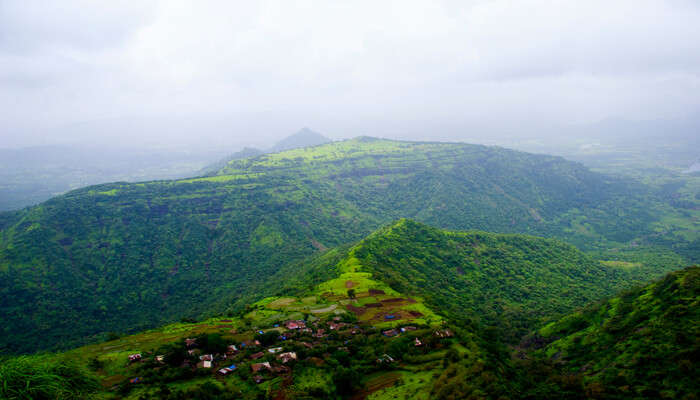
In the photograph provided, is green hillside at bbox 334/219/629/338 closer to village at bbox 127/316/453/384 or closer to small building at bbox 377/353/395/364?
village at bbox 127/316/453/384

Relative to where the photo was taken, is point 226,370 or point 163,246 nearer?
A: point 226,370

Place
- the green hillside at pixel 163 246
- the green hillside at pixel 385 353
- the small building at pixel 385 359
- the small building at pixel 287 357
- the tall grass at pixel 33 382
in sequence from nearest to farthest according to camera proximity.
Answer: the tall grass at pixel 33 382, the green hillside at pixel 385 353, the small building at pixel 287 357, the small building at pixel 385 359, the green hillside at pixel 163 246

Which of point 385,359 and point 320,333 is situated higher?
point 320,333

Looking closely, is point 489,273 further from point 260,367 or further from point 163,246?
point 163,246

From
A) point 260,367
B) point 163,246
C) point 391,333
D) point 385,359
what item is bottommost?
point 391,333

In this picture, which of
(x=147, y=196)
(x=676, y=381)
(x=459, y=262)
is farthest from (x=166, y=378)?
(x=147, y=196)

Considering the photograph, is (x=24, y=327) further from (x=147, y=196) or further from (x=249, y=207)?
(x=249, y=207)

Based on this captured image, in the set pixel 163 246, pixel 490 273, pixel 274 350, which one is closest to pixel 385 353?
pixel 274 350

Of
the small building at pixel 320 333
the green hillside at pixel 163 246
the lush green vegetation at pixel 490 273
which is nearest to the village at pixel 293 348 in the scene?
the small building at pixel 320 333

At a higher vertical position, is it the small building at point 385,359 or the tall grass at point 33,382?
the tall grass at point 33,382

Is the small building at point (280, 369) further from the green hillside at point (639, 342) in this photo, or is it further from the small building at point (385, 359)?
the green hillside at point (639, 342)
